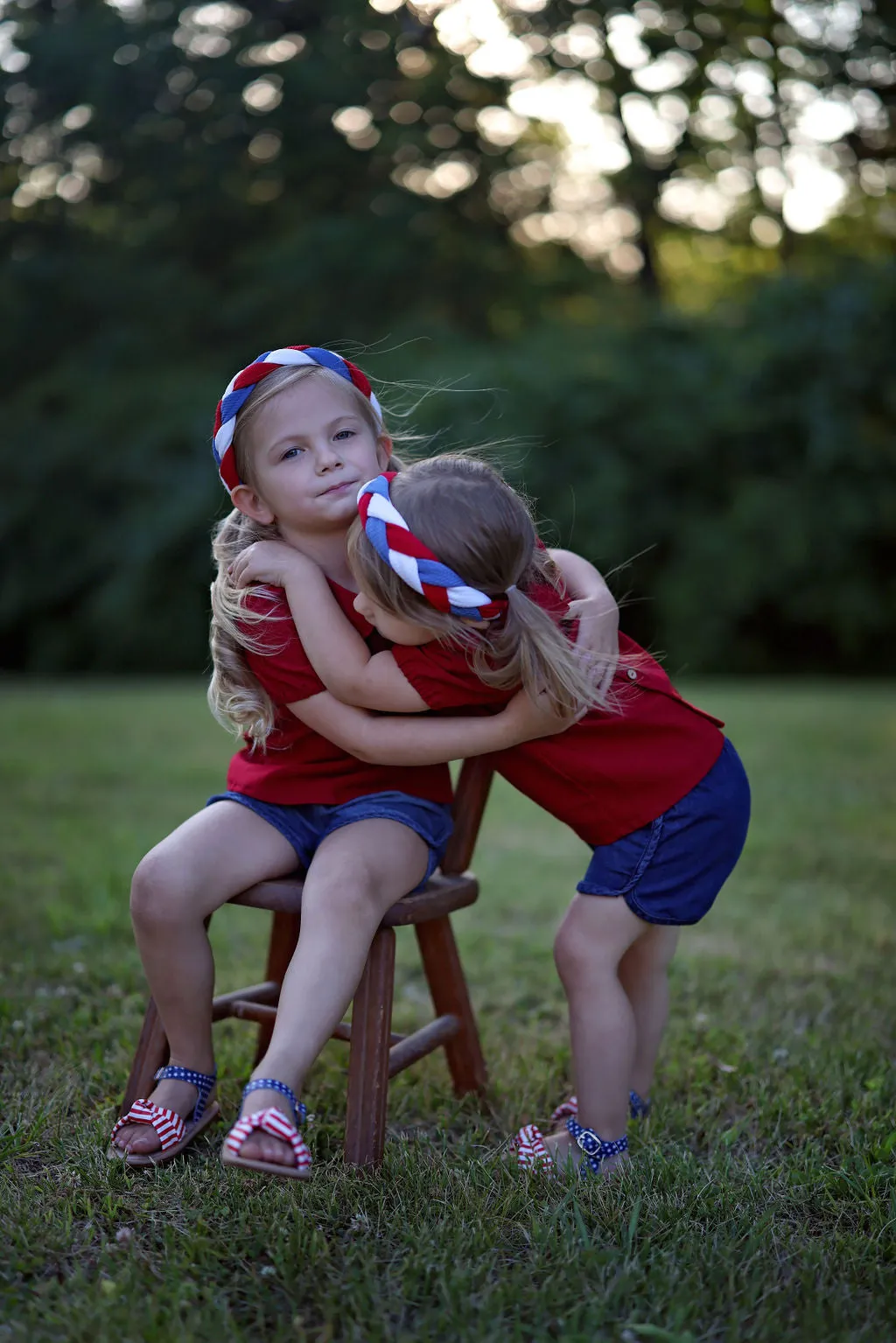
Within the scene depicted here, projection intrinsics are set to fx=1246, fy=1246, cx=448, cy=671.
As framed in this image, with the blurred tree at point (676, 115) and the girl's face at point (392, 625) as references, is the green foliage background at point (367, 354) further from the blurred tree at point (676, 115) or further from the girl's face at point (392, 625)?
the girl's face at point (392, 625)

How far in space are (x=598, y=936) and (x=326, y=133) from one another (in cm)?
1308

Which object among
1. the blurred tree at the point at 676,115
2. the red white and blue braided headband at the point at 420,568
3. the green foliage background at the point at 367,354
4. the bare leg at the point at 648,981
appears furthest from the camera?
the green foliage background at the point at 367,354

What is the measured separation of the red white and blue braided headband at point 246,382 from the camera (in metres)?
2.24

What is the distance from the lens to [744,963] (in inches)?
134

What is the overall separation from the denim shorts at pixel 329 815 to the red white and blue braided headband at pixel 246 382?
0.58m

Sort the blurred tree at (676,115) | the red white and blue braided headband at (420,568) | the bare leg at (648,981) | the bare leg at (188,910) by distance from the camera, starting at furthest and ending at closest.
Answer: the blurred tree at (676,115) → the bare leg at (648,981) → the bare leg at (188,910) → the red white and blue braided headband at (420,568)

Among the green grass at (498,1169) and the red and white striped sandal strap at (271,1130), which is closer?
the green grass at (498,1169)

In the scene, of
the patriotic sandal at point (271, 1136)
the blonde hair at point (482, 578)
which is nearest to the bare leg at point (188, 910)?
the patriotic sandal at point (271, 1136)

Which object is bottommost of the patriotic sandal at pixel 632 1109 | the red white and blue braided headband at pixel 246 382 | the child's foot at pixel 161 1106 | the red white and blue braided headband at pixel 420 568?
the patriotic sandal at pixel 632 1109

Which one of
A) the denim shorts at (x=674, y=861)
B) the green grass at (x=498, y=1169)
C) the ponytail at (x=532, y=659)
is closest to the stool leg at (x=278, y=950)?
the green grass at (x=498, y=1169)

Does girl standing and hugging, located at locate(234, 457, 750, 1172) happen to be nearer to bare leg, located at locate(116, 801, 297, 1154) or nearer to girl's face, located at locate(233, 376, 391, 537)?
girl's face, located at locate(233, 376, 391, 537)

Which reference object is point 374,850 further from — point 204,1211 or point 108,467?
point 108,467

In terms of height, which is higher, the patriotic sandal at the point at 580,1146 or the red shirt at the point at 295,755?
the red shirt at the point at 295,755

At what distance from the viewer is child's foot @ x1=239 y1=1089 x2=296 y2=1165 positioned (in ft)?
5.60
